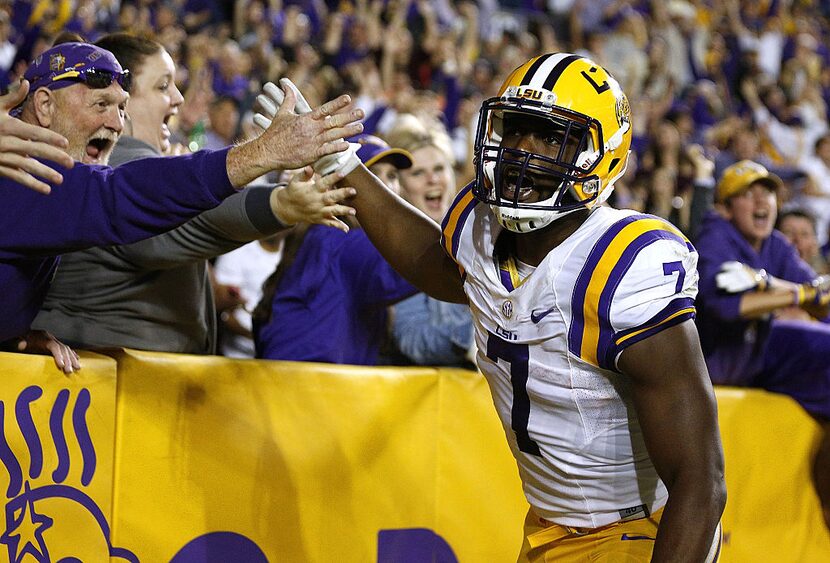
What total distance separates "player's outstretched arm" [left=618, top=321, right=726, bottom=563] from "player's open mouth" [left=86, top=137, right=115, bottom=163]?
1663 millimetres

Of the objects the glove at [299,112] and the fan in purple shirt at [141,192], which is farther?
the glove at [299,112]

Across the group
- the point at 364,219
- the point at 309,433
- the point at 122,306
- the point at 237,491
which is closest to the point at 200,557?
the point at 237,491

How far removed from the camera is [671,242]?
7.72 feet

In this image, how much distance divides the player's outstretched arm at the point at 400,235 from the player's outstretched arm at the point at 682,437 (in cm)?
78

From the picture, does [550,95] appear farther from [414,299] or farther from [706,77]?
[706,77]

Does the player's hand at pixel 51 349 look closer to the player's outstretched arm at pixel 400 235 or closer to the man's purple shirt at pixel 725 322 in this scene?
the player's outstretched arm at pixel 400 235

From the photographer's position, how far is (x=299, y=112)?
2785 mm

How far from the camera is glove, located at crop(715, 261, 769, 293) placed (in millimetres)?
4520

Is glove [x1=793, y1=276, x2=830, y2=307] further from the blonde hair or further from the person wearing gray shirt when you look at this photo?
the person wearing gray shirt

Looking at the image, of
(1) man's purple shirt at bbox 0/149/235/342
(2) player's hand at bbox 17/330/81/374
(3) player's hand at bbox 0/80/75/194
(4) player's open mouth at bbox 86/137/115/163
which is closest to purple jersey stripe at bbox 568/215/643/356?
(1) man's purple shirt at bbox 0/149/235/342

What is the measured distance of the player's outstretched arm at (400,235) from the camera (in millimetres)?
2908

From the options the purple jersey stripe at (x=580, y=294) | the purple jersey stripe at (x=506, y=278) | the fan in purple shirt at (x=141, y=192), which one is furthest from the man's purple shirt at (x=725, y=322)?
the fan in purple shirt at (x=141, y=192)

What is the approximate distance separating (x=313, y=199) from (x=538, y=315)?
76 centimetres

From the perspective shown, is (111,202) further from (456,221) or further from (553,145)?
(553,145)
